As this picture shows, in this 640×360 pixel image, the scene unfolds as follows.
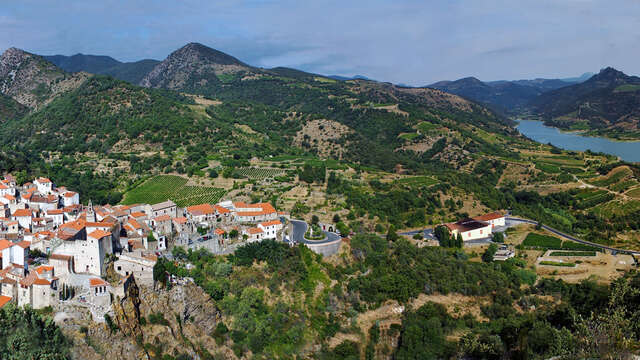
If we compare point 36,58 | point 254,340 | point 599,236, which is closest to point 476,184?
point 599,236

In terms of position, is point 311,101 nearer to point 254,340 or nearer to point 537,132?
point 537,132

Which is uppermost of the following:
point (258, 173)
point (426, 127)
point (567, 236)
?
point (426, 127)

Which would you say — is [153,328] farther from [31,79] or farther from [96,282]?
[31,79]

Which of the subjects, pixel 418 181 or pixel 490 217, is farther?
pixel 418 181

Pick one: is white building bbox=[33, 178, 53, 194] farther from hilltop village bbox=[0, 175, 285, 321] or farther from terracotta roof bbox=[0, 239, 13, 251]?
terracotta roof bbox=[0, 239, 13, 251]

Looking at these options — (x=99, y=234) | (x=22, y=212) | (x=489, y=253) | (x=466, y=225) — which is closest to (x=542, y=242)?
(x=466, y=225)

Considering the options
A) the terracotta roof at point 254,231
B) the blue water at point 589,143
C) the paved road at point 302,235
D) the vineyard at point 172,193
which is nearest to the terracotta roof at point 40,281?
the terracotta roof at point 254,231

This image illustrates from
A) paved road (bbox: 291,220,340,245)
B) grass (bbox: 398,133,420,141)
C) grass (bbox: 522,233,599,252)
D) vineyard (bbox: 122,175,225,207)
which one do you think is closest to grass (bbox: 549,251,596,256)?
grass (bbox: 522,233,599,252)
